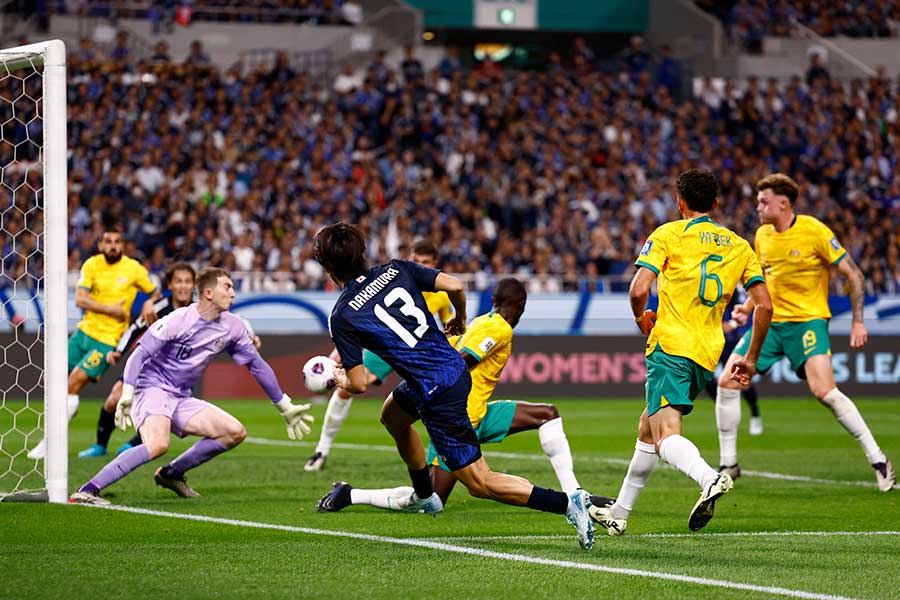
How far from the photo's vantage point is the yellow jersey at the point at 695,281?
7.83 metres

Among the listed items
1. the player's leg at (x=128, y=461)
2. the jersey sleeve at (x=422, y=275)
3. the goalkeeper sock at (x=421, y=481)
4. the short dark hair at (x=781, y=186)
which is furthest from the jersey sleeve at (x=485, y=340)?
the short dark hair at (x=781, y=186)

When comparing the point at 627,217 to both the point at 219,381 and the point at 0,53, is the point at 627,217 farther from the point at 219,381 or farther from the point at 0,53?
the point at 0,53

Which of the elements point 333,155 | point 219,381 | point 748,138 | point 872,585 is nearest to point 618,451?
point 872,585

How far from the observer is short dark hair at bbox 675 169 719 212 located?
26.0 feet

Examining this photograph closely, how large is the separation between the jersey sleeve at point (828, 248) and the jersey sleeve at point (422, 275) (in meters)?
4.55

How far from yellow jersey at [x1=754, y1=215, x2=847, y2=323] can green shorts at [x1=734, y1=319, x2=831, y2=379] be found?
0.21 ft

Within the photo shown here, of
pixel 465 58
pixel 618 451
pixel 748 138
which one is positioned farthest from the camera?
pixel 465 58

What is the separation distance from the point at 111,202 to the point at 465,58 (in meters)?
14.7

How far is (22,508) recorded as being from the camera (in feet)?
30.2

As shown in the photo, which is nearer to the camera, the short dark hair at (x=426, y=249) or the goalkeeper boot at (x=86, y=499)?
the goalkeeper boot at (x=86, y=499)

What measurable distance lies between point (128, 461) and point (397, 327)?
305 centimetres

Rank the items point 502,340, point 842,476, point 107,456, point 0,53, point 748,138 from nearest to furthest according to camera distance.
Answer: point 502,340
point 0,53
point 842,476
point 107,456
point 748,138

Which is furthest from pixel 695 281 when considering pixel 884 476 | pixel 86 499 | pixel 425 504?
pixel 86 499

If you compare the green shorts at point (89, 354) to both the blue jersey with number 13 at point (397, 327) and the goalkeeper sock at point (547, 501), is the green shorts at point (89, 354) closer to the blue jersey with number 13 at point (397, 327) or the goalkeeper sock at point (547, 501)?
the blue jersey with number 13 at point (397, 327)
